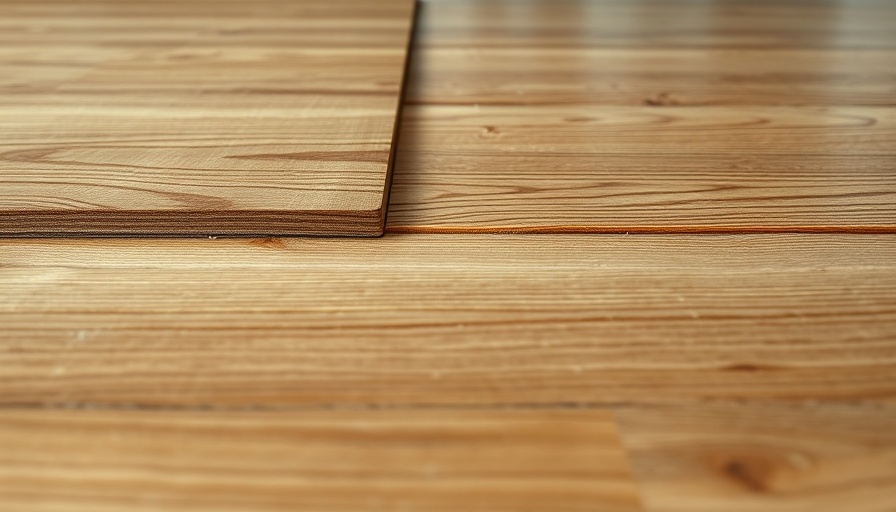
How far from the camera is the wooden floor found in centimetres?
30

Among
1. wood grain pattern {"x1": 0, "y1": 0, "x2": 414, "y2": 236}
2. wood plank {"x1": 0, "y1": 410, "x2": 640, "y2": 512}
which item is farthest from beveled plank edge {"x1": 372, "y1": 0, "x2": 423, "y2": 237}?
wood plank {"x1": 0, "y1": 410, "x2": 640, "y2": 512}

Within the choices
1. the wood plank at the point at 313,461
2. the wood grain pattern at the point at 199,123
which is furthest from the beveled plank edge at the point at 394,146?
the wood plank at the point at 313,461

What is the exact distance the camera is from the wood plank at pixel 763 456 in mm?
285

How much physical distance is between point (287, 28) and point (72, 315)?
0.72 m

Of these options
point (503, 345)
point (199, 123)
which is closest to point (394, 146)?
point (199, 123)

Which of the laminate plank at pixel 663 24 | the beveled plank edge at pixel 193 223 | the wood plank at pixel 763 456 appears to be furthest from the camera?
the laminate plank at pixel 663 24

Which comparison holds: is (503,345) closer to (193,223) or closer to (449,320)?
(449,320)

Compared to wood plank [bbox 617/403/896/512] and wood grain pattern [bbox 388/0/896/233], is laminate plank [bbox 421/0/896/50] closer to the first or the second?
wood grain pattern [bbox 388/0/896/233]

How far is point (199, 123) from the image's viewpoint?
2.09ft

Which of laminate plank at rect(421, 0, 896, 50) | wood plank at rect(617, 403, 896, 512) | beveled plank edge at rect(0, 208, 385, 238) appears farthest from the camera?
laminate plank at rect(421, 0, 896, 50)

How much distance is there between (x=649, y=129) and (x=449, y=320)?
0.35 m

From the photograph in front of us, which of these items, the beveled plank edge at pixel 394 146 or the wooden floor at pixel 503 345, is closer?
the wooden floor at pixel 503 345

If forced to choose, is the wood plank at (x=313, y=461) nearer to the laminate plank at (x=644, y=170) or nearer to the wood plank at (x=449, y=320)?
the wood plank at (x=449, y=320)

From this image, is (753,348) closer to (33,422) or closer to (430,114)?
(33,422)
